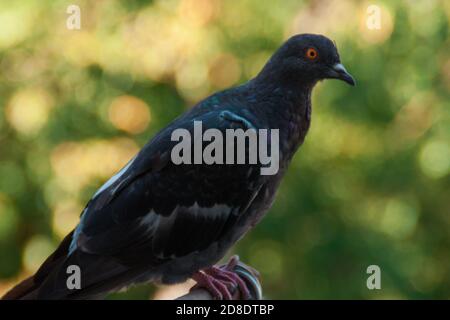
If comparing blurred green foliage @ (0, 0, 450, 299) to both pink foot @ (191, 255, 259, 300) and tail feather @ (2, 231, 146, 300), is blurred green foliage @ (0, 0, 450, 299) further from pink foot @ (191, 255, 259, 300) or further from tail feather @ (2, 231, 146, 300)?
tail feather @ (2, 231, 146, 300)

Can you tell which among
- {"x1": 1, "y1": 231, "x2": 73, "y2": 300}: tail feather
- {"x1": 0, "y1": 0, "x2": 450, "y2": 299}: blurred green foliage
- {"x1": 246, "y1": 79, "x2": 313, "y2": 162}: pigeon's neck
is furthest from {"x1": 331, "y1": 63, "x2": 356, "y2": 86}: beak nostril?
{"x1": 0, "y1": 0, "x2": 450, "y2": 299}: blurred green foliage

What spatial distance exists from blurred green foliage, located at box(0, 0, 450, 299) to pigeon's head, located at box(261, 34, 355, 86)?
8.04 ft

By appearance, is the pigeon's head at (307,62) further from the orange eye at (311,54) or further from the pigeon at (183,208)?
the pigeon at (183,208)

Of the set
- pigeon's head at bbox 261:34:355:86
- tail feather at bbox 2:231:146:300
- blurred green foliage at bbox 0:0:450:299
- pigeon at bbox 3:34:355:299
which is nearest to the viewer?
tail feather at bbox 2:231:146:300

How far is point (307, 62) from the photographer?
145 inches

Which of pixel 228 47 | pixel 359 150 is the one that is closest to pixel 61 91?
pixel 228 47

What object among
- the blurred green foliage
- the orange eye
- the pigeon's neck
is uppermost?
the blurred green foliage

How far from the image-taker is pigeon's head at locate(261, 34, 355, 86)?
3.69m

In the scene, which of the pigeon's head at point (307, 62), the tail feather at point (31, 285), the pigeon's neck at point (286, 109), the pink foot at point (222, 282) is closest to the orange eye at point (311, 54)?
the pigeon's head at point (307, 62)

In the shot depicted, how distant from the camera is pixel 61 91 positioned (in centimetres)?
662

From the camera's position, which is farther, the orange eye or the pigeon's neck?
the orange eye

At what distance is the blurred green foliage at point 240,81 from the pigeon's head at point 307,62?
2.45 metres

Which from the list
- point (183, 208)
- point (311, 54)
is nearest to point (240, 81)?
point (311, 54)
